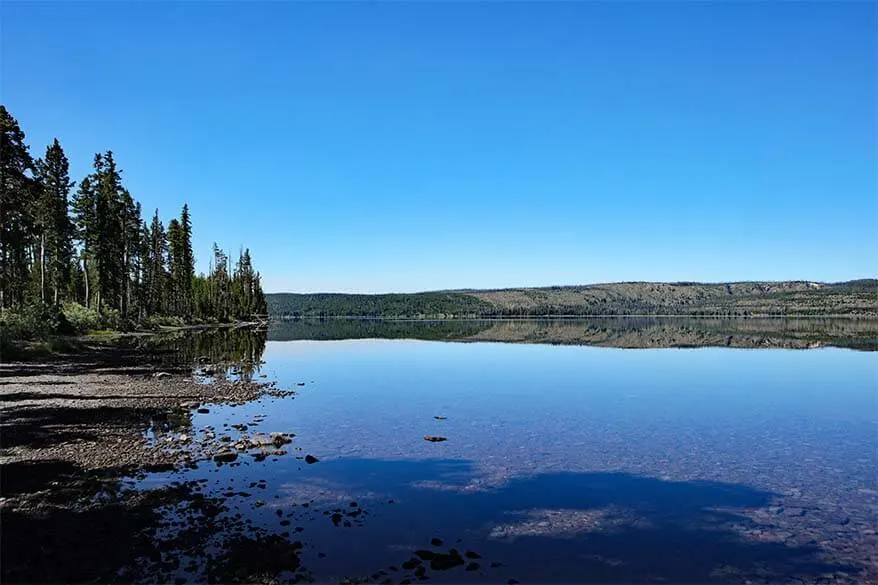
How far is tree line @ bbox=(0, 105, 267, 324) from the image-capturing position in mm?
48219

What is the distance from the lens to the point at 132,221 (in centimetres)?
8175

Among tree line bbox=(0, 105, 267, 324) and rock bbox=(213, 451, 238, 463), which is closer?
rock bbox=(213, 451, 238, 463)

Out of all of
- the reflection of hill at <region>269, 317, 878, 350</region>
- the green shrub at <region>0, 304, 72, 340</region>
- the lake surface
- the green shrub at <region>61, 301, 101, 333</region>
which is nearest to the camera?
the lake surface

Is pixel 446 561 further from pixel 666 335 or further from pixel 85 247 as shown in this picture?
pixel 666 335

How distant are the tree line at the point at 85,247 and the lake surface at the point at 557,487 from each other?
122 feet

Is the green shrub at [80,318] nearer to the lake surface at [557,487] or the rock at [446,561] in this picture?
the lake surface at [557,487]

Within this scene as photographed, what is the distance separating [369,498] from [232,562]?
4084 millimetres

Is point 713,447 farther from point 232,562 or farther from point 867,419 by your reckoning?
point 232,562

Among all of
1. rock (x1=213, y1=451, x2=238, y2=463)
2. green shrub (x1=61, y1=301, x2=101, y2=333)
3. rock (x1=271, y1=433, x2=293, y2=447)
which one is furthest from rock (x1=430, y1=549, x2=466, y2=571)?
green shrub (x1=61, y1=301, x2=101, y2=333)

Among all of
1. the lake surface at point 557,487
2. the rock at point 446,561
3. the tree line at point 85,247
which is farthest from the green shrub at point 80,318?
the rock at point 446,561

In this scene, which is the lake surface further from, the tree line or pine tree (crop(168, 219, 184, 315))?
pine tree (crop(168, 219, 184, 315))

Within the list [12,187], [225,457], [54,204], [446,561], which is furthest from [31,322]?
[446,561]

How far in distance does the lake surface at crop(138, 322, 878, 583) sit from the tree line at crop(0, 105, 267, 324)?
37202mm

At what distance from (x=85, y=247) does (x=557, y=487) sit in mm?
71792
